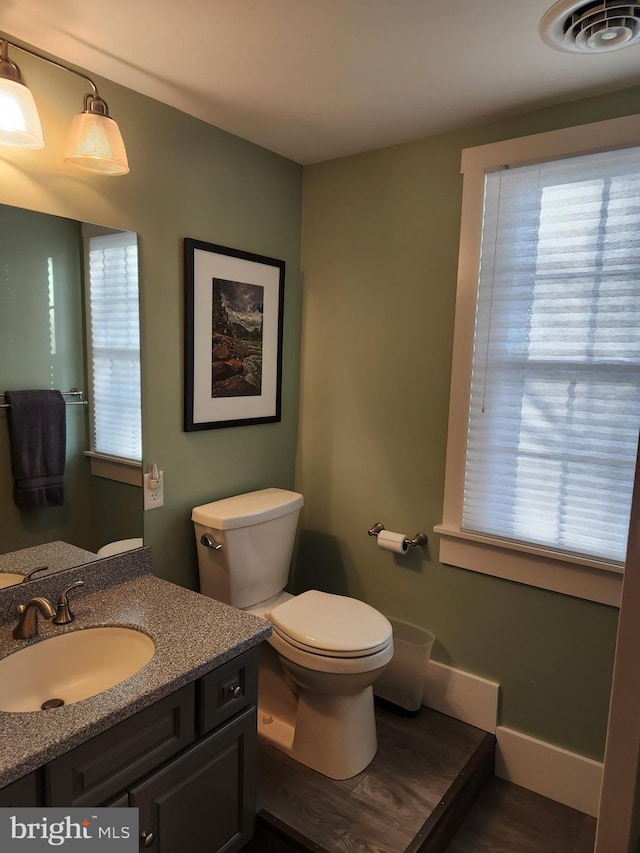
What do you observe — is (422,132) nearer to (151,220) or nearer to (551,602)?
(151,220)

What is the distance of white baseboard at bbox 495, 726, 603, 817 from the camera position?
1883 millimetres

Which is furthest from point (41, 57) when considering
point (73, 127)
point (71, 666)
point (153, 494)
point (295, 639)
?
point (295, 639)

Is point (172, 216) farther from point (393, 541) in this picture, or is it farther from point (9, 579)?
point (393, 541)

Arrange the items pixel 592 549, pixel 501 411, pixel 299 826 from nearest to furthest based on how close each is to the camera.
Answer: pixel 299 826 → pixel 592 549 → pixel 501 411

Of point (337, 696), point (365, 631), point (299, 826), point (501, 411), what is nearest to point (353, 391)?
point (501, 411)

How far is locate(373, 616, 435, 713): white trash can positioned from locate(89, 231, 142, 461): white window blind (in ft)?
4.25

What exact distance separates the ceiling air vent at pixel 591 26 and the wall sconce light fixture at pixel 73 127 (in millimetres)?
1147

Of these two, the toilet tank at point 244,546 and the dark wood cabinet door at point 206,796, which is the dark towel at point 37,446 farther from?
the dark wood cabinet door at point 206,796

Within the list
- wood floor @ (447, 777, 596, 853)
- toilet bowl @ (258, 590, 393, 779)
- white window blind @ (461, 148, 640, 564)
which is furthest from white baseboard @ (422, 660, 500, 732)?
white window blind @ (461, 148, 640, 564)

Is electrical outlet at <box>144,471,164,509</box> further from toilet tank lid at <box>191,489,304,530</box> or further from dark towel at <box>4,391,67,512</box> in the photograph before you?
dark towel at <box>4,391,67,512</box>

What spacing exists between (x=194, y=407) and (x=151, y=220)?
67 cm

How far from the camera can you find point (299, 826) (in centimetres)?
166

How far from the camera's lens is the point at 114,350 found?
69.4 inches

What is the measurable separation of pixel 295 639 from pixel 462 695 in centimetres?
80
